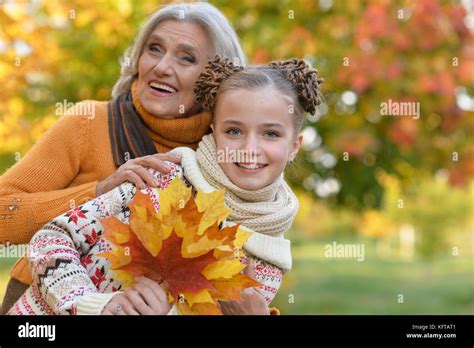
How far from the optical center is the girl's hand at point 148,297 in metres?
2.29

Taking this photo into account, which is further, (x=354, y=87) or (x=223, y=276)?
(x=354, y=87)

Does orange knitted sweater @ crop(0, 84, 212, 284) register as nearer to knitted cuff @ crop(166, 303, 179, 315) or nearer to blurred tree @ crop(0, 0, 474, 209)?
knitted cuff @ crop(166, 303, 179, 315)

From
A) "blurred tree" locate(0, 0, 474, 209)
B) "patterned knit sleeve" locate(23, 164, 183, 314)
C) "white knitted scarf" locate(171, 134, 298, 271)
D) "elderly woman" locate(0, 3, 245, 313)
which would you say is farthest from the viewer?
"blurred tree" locate(0, 0, 474, 209)

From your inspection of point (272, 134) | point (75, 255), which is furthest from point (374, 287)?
point (75, 255)

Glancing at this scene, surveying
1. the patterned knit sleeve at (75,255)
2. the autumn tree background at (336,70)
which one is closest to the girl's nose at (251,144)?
the patterned knit sleeve at (75,255)

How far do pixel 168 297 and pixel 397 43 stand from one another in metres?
4.05

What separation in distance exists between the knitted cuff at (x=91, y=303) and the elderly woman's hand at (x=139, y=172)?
15.4 inches

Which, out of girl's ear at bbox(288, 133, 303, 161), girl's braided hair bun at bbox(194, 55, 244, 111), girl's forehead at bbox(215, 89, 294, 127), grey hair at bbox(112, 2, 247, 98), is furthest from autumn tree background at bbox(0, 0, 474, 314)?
girl's forehead at bbox(215, 89, 294, 127)

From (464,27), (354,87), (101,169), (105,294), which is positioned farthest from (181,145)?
(464,27)

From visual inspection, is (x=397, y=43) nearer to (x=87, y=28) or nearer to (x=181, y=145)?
(x=87, y=28)

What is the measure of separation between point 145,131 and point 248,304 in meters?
0.82

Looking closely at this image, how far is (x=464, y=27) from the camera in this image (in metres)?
6.13

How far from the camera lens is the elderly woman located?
2926 millimetres

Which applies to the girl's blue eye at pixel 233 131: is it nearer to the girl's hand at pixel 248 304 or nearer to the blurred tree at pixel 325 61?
the girl's hand at pixel 248 304
